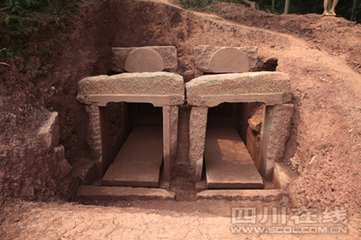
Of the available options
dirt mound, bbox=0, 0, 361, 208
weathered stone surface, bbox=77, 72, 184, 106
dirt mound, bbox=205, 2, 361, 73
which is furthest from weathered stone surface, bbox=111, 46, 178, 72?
dirt mound, bbox=205, 2, 361, 73

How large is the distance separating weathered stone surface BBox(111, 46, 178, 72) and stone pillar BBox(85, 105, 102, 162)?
7.41 ft

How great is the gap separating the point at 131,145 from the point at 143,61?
2329mm

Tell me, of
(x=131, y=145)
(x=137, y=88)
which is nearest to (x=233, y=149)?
(x=131, y=145)

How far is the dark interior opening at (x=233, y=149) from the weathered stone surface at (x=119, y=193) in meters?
1.07

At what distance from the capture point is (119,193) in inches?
225

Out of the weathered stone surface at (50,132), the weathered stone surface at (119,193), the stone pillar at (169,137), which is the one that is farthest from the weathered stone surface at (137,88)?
the weathered stone surface at (119,193)

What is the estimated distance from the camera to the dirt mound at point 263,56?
4.52 meters

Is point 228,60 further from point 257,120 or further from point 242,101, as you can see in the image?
point 242,101

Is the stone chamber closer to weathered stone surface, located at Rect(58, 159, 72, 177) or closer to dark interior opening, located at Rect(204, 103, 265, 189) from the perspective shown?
dark interior opening, located at Rect(204, 103, 265, 189)

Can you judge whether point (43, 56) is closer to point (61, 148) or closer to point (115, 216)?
point (61, 148)

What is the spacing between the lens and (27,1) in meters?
5.41

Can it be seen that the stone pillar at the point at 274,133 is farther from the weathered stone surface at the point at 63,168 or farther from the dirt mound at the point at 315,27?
the weathered stone surface at the point at 63,168

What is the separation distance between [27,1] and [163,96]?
3.14 m

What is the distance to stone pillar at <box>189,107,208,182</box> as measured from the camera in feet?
19.4
